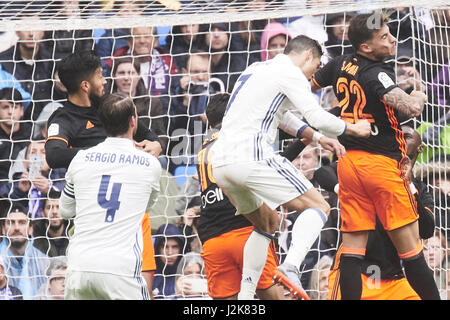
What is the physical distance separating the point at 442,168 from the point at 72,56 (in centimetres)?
320

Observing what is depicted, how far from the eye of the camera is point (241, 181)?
5062mm

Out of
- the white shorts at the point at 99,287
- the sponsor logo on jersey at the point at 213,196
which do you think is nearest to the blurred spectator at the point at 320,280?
the sponsor logo on jersey at the point at 213,196

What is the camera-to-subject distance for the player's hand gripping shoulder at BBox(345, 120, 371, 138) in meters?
5.11

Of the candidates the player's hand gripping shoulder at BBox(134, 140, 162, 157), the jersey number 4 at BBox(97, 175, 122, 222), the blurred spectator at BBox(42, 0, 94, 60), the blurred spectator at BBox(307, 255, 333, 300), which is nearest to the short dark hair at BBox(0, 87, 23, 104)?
the blurred spectator at BBox(42, 0, 94, 60)

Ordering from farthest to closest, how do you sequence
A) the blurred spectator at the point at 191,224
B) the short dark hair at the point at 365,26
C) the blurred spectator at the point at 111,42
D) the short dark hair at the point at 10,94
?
the blurred spectator at the point at 111,42, the short dark hair at the point at 10,94, the blurred spectator at the point at 191,224, the short dark hair at the point at 365,26

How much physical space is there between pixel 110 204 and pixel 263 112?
3.62 feet

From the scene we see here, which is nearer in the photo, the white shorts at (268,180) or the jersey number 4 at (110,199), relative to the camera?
the jersey number 4 at (110,199)

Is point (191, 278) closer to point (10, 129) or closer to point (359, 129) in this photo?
point (10, 129)

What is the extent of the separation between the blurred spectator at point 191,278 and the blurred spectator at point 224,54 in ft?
5.39

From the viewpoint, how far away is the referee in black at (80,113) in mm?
5695

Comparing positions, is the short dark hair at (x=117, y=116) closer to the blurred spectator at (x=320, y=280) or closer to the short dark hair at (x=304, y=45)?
the short dark hair at (x=304, y=45)

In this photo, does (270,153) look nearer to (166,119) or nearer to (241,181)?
(241,181)
